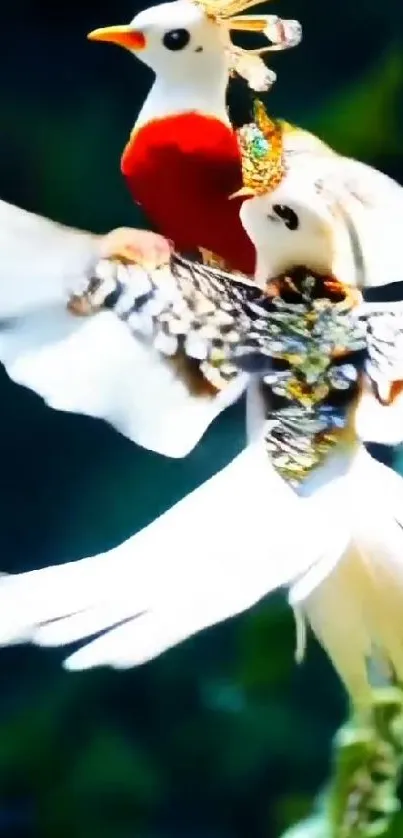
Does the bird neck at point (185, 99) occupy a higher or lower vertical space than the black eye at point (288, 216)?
higher

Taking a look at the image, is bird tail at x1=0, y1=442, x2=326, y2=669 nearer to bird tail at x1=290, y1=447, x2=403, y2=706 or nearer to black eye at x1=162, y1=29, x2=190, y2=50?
bird tail at x1=290, y1=447, x2=403, y2=706

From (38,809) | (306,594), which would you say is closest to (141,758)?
(38,809)

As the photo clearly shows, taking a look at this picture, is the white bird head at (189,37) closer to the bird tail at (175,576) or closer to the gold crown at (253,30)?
the gold crown at (253,30)

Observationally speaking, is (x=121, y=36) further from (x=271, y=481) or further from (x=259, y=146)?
(x=271, y=481)

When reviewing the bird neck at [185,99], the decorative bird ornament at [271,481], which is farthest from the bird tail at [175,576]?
the bird neck at [185,99]

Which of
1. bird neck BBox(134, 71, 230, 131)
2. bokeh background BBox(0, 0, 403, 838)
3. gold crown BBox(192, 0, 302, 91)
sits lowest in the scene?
bokeh background BBox(0, 0, 403, 838)

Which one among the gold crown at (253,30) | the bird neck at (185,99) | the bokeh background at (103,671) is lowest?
the bokeh background at (103,671)

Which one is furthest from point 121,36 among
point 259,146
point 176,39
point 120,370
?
point 120,370

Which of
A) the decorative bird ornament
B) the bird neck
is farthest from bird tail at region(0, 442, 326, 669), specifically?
the bird neck
